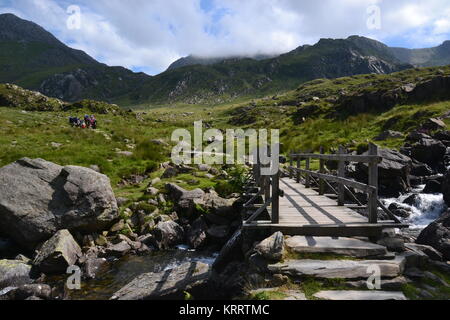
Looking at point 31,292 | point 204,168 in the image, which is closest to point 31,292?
point 31,292

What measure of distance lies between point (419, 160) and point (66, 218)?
23427mm

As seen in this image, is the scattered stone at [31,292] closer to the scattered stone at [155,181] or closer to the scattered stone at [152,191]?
the scattered stone at [152,191]

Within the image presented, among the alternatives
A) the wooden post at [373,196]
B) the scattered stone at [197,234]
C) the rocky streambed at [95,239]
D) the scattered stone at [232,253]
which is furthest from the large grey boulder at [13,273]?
the wooden post at [373,196]

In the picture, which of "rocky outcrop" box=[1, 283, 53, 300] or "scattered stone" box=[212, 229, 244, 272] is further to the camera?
"scattered stone" box=[212, 229, 244, 272]

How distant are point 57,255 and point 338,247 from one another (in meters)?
9.63

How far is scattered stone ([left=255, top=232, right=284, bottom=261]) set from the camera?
7.10 metres

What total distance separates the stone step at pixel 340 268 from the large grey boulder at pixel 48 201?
9480 mm

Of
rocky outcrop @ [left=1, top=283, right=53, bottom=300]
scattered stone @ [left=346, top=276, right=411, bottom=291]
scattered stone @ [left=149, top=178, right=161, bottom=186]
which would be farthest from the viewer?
scattered stone @ [left=149, top=178, right=161, bottom=186]

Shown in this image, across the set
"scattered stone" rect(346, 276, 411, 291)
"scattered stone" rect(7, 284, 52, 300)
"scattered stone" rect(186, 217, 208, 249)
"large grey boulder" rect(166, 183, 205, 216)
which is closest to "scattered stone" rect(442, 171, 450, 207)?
"scattered stone" rect(346, 276, 411, 291)

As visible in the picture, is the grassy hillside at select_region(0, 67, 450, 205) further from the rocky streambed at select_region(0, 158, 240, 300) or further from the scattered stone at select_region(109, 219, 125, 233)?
the rocky streambed at select_region(0, 158, 240, 300)

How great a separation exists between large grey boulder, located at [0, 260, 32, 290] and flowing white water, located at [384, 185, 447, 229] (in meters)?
16.5
